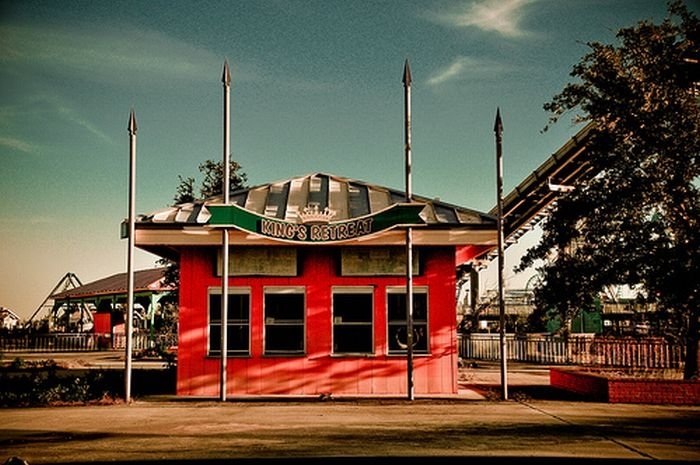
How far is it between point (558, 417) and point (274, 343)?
7.69m

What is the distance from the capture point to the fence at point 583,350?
2460 centimetres

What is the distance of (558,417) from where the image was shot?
564 inches

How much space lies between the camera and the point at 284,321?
60.5 feet

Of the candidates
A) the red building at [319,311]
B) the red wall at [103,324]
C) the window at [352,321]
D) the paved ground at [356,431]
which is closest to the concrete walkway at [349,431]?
the paved ground at [356,431]

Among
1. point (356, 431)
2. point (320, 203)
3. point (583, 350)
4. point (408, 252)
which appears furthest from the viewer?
point (583, 350)

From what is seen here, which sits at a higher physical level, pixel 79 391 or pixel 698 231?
pixel 698 231

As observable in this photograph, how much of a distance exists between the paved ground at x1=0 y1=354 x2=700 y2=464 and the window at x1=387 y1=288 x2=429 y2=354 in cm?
178

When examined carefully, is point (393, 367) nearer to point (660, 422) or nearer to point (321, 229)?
point (321, 229)

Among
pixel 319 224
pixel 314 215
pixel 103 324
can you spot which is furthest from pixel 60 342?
pixel 319 224

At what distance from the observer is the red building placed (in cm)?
1814

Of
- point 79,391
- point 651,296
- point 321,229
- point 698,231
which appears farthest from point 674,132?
point 79,391

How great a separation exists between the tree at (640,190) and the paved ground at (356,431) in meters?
2.89

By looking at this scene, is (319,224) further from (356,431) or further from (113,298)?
(113,298)

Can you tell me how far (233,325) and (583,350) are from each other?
16504 millimetres
